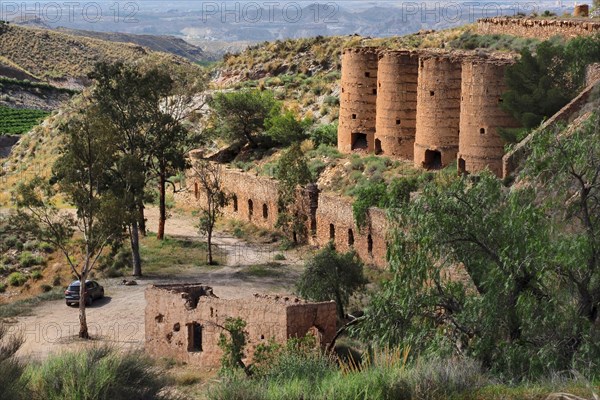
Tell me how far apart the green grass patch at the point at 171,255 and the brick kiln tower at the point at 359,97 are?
267 inches

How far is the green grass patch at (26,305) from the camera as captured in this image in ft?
90.0

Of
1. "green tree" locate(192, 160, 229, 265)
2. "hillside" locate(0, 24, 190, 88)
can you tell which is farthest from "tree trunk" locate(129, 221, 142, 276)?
"hillside" locate(0, 24, 190, 88)

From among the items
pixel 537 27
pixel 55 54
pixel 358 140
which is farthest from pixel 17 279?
pixel 55 54

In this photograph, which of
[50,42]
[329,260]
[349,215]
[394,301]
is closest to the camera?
[394,301]

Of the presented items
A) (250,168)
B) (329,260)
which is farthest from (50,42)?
(329,260)

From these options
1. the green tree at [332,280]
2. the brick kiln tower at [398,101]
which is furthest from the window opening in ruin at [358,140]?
the green tree at [332,280]

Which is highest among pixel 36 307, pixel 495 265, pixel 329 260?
pixel 495 265

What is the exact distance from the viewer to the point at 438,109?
3347 cm

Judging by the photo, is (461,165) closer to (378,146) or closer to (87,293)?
(378,146)

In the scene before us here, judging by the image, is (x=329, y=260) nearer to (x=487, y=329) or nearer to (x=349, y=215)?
(x=349, y=215)

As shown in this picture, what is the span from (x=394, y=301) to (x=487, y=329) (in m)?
1.65

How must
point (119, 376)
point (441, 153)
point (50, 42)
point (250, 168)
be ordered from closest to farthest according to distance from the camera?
point (119, 376)
point (441, 153)
point (250, 168)
point (50, 42)

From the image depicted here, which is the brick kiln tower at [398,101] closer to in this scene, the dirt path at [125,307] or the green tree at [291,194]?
the green tree at [291,194]

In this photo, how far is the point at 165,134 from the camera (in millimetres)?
35438
